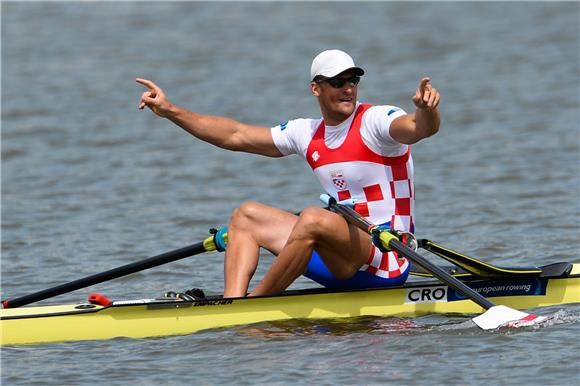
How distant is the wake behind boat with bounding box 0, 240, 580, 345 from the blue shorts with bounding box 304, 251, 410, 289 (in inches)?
3.1

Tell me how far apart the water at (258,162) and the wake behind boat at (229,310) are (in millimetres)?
121

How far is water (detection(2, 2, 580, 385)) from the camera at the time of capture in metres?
8.13

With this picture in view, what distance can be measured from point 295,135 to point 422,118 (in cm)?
143

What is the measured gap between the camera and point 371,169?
8688 millimetres

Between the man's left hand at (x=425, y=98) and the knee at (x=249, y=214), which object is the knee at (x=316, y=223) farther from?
the man's left hand at (x=425, y=98)

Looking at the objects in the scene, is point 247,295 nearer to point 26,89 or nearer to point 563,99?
point 563,99

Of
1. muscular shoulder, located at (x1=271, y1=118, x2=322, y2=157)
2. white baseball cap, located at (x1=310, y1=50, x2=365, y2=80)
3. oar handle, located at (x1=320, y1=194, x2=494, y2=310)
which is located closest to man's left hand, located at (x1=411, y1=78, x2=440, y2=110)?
white baseball cap, located at (x1=310, y1=50, x2=365, y2=80)

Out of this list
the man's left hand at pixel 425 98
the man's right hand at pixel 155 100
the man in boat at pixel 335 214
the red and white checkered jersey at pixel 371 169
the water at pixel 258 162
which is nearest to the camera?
the man's left hand at pixel 425 98

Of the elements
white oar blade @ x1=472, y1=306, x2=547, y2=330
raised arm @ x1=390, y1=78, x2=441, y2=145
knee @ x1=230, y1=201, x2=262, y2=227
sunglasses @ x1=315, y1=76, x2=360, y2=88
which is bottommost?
white oar blade @ x1=472, y1=306, x2=547, y2=330

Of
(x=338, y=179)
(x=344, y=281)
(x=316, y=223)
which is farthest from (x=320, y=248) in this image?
(x=338, y=179)

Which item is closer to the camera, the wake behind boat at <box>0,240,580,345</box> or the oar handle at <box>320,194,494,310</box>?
the oar handle at <box>320,194,494,310</box>

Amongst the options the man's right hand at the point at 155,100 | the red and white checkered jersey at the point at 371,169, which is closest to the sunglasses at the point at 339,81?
the red and white checkered jersey at the point at 371,169

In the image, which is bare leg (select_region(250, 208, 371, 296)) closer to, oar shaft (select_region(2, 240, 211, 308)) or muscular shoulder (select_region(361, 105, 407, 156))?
muscular shoulder (select_region(361, 105, 407, 156))

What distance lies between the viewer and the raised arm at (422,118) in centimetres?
791
